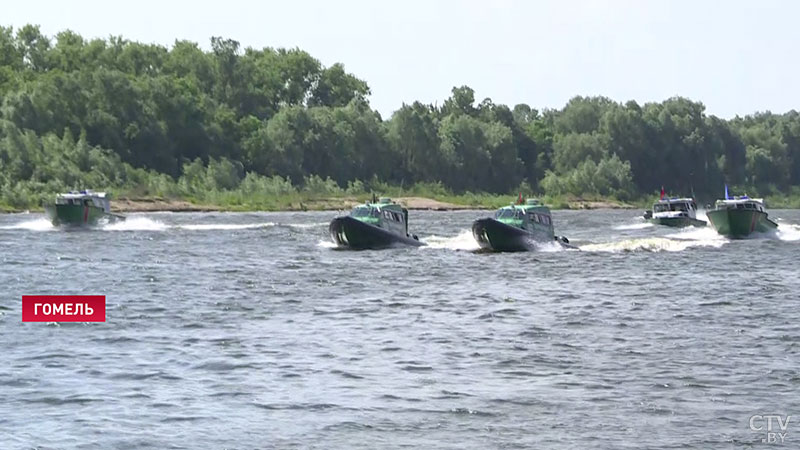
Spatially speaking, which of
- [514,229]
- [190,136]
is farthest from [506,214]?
[190,136]

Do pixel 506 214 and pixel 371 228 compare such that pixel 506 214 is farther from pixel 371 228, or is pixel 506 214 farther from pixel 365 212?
pixel 365 212

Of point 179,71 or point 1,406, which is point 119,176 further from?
point 1,406

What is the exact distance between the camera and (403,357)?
3038 cm

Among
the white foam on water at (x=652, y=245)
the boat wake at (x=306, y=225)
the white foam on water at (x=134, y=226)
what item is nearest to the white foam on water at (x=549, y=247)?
the white foam on water at (x=652, y=245)

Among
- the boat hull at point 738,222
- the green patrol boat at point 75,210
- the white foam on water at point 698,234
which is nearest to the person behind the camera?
the boat hull at point 738,222

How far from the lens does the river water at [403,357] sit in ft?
74.9

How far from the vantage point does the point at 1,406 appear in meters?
24.2

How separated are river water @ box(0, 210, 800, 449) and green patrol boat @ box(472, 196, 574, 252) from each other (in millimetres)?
8220

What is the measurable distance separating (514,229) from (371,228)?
306 inches

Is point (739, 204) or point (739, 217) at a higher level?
point (739, 204)

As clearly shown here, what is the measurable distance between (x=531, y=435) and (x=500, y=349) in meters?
9.30

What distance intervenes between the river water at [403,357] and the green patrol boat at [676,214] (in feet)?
156

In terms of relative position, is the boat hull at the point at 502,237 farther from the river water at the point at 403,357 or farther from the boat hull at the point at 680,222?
the boat hull at the point at 680,222

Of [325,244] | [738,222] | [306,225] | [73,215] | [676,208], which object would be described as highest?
[676,208]
